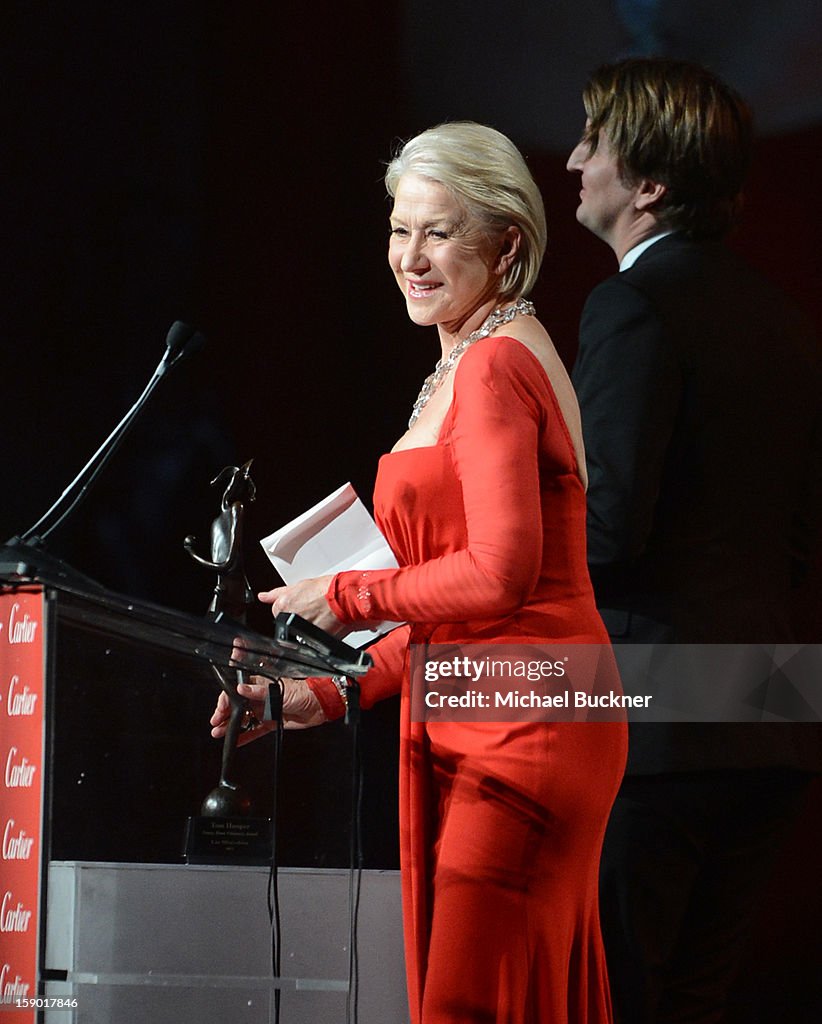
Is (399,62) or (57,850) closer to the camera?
(57,850)

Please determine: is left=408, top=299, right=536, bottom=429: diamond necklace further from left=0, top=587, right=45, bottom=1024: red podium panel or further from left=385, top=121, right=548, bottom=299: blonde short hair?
left=0, top=587, right=45, bottom=1024: red podium panel

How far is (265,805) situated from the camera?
1662 millimetres

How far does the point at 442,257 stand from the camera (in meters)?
2.08

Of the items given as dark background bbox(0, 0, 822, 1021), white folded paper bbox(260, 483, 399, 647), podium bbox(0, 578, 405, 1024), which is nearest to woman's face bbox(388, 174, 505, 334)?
white folded paper bbox(260, 483, 399, 647)

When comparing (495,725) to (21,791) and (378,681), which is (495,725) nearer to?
(378,681)

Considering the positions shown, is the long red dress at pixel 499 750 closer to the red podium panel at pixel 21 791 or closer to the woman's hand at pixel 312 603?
the woman's hand at pixel 312 603

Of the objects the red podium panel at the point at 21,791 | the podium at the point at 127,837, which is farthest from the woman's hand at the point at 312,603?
the red podium panel at the point at 21,791

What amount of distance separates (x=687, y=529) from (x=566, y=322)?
28.9 inches

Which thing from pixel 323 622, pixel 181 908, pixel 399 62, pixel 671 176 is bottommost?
pixel 181 908

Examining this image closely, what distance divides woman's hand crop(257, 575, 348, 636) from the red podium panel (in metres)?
0.56

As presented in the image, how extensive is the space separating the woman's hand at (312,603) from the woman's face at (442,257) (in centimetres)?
46

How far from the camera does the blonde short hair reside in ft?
6.73

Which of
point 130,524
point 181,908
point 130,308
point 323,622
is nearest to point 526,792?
point 323,622

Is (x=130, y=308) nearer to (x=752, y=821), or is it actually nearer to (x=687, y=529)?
(x=687, y=529)
